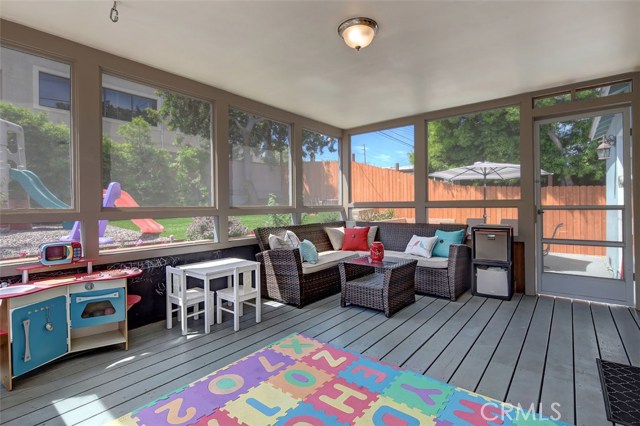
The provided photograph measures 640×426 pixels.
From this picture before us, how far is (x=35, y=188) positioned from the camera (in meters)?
2.68

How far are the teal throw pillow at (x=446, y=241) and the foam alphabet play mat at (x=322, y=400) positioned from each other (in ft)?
8.13

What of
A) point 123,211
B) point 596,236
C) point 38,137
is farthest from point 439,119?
point 38,137

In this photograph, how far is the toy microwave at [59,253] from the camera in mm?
2539

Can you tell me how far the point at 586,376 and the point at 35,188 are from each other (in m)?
4.62

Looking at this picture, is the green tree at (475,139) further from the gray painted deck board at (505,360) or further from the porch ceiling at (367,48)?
the gray painted deck board at (505,360)

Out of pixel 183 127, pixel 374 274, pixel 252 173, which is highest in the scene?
pixel 183 127

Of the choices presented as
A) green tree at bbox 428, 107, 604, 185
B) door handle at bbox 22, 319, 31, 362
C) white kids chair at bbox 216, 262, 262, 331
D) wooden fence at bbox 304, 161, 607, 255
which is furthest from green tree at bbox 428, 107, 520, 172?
door handle at bbox 22, 319, 31, 362

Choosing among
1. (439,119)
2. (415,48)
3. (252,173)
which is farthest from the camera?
(439,119)

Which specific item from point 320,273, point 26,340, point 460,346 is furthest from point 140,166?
point 460,346

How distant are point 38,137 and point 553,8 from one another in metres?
4.39

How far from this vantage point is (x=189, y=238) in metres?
3.78

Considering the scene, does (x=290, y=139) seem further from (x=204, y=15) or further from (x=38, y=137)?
(x=38, y=137)

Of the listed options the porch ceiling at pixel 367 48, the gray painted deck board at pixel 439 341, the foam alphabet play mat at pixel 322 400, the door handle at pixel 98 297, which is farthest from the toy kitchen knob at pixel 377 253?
the door handle at pixel 98 297

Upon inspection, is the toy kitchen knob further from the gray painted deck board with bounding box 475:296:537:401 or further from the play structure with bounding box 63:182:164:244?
the play structure with bounding box 63:182:164:244
